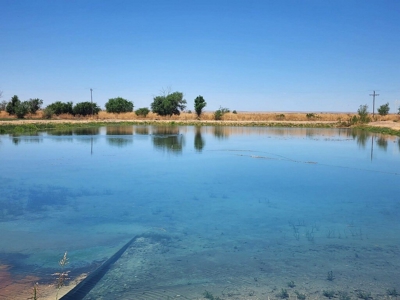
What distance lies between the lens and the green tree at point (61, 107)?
50.9 metres

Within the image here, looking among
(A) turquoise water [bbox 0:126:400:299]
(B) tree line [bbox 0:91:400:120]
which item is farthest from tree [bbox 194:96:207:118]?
(A) turquoise water [bbox 0:126:400:299]

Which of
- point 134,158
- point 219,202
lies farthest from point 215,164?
point 219,202

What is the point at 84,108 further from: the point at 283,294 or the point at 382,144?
Answer: the point at 283,294

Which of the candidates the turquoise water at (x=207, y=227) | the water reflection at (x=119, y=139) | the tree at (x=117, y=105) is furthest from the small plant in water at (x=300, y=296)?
the tree at (x=117, y=105)

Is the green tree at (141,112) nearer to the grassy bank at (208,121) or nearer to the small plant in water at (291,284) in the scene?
the grassy bank at (208,121)

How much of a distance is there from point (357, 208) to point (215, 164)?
19.5 ft

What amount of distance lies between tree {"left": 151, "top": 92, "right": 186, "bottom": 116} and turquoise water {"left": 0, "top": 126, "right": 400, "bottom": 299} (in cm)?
4311

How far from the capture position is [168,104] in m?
53.8

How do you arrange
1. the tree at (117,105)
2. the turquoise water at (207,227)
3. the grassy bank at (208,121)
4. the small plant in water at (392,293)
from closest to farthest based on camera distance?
1. the small plant in water at (392,293)
2. the turquoise water at (207,227)
3. the grassy bank at (208,121)
4. the tree at (117,105)

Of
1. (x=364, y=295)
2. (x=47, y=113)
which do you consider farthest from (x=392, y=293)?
(x=47, y=113)

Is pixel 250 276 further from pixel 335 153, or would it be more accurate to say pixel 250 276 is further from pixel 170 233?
pixel 335 153

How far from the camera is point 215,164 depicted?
12.4 m

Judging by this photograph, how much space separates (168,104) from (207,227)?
4879 cm

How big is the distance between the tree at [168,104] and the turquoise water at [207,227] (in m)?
43.1
